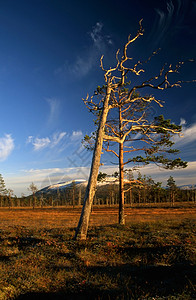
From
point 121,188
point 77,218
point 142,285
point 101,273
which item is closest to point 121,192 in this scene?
point 121,188

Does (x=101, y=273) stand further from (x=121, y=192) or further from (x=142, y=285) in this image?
(x=121, y=192)

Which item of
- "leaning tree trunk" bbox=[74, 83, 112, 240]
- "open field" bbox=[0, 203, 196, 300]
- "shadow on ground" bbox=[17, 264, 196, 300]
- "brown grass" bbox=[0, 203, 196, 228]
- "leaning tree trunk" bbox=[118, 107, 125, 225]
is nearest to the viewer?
"shadow on ground" bbox=[17, 264, 196, 300]

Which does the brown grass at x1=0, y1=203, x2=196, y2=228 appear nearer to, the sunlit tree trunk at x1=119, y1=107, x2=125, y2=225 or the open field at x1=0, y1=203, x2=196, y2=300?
the sunlit tree trunk at x1=119, y1=107, x2=125, y2=225

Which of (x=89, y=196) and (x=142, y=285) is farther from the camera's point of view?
(x=89, y=196)

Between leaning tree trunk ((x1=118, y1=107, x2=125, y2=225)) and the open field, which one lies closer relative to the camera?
the open field

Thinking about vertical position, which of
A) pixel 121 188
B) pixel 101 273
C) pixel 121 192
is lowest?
pixel 101 273

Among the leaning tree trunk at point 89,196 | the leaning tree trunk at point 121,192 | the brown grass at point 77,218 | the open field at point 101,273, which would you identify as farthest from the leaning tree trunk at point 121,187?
the open field at point 101,273

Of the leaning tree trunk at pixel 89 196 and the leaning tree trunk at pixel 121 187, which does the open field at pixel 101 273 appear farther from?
the leaning tree trunk at pixel 121 187

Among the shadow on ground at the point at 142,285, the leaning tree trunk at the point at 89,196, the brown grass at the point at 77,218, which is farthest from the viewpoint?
the brown grass at the point at 77,218

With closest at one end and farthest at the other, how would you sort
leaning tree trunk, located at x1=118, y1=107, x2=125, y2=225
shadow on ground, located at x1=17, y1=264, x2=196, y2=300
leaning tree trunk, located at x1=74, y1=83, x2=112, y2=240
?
shadow on ground, located at x1=17, y1=264, x2=196, y2=300 < leaning tree trunk, located at x1=74, y1=83, x2=112, y2=240 < leaning tree trunk, located at x1=118, y1=107, x2=125, y2=225

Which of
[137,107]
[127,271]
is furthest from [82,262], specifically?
[137,107]

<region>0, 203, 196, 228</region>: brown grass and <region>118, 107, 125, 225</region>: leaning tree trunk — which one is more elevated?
<region>118, 107, 125, 225</region>: leaning tree trunk

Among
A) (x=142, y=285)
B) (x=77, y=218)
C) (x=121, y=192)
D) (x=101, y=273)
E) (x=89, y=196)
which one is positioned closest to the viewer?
(x=142, y=285)

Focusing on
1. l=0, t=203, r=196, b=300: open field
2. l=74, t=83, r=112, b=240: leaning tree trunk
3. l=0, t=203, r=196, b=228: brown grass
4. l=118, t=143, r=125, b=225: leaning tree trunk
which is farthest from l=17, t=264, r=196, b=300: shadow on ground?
l=0, t=203, r=196, b=228: brown grass
